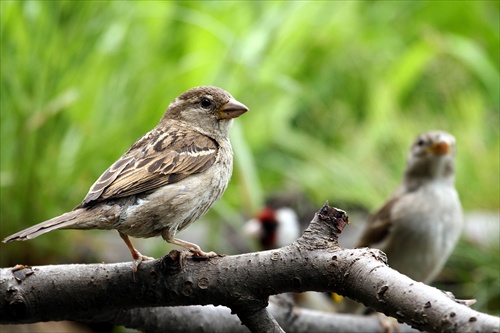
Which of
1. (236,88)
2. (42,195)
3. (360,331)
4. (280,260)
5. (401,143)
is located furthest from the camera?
(401,143)

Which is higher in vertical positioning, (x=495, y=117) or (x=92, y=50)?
(x=495, y=117)

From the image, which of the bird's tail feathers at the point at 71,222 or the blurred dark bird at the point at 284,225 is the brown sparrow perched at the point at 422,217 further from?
the bird's tail feathers at the point at 71,222

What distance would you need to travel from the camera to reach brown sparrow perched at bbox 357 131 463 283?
3.89 metres

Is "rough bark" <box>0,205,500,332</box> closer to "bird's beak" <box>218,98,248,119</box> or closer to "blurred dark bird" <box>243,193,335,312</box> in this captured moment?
"bird's beak" <box>218,98,248,119</box>

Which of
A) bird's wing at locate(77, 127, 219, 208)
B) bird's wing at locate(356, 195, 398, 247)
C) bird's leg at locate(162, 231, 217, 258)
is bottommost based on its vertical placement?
bird's leg at locate(162, 231, 217, 258)

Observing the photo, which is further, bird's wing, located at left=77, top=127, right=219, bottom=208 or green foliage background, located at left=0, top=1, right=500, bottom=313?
green foliage background, located at left=0, top=1, right=500, bottom=313

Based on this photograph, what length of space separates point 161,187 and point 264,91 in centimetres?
242

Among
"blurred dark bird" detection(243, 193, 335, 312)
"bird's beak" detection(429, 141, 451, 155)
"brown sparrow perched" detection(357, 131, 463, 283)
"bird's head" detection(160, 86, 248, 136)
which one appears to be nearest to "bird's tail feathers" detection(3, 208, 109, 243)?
"bird's head" detection(160, 86, 248, 136)

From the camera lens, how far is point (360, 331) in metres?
3.22

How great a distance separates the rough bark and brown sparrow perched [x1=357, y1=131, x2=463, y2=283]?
1772 mm

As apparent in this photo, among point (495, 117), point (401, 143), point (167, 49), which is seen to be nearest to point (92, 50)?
point (167, 49)

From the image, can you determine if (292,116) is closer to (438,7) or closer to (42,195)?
(438,7)

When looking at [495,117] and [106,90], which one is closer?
[106,90]

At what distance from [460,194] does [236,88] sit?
138 centimetres
